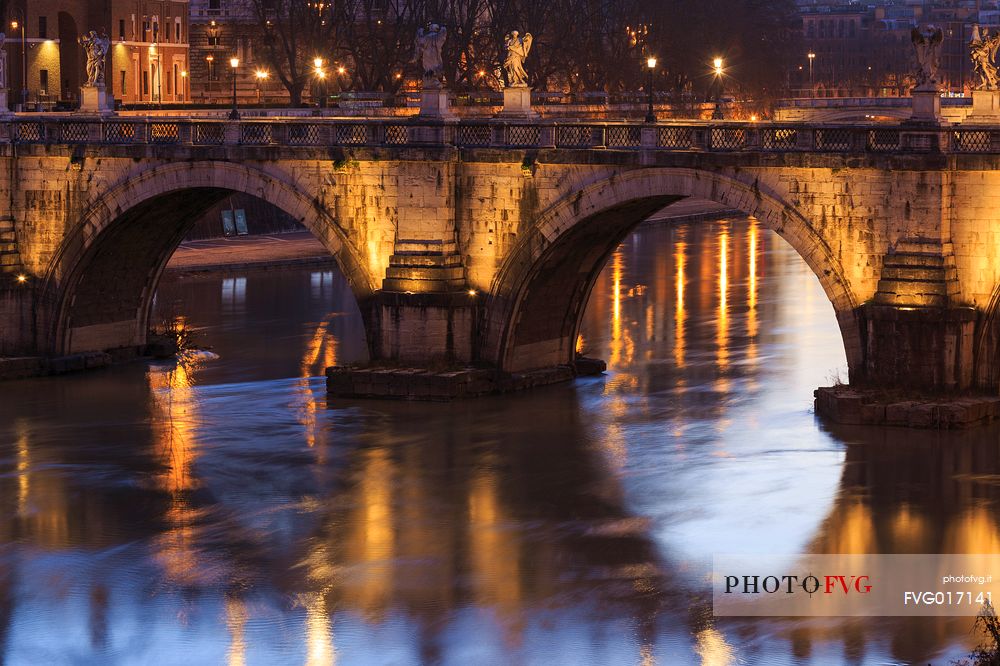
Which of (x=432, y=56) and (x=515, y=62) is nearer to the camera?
(x=515, y=62)

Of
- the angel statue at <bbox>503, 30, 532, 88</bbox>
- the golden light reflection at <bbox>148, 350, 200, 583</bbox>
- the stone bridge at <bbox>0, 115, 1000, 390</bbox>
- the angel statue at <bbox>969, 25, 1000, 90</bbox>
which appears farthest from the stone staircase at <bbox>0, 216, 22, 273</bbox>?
the angel statue at <bbox>969, 25, 1000, 90</bbox>

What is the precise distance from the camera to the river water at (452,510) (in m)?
25.1

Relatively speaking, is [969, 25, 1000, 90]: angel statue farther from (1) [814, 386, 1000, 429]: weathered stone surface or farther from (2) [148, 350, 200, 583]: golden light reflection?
(2) [148, 350, 200, 583]: golden light reflection

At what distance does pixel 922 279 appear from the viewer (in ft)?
114

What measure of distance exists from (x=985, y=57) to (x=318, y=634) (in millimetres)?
18439

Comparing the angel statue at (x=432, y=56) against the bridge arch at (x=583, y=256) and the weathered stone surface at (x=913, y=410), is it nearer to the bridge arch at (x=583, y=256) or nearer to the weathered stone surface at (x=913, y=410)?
the bridge arch at (x=583, y=256)

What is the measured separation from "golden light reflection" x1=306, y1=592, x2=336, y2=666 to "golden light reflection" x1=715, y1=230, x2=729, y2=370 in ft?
62.3

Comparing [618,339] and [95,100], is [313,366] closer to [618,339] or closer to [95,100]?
[95,100]

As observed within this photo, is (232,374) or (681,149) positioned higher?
(681,149)

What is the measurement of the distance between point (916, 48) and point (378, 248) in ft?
37.2

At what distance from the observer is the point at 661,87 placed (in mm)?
99812

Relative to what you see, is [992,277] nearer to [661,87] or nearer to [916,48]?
[916,48]

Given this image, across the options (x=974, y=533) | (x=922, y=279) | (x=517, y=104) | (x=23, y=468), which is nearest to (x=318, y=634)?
(x=974, y=533)

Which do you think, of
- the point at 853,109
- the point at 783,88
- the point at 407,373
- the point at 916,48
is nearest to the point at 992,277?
the point at 916,48
